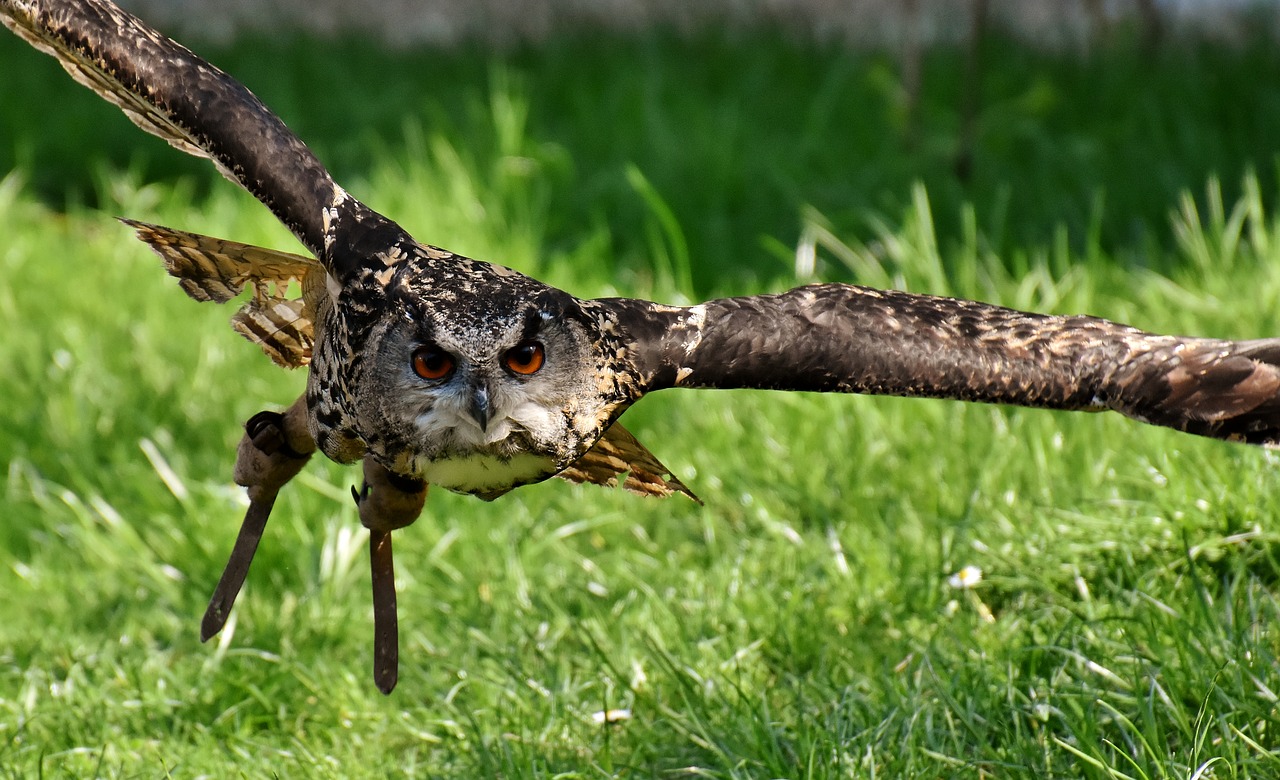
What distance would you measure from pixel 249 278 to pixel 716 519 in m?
1.70

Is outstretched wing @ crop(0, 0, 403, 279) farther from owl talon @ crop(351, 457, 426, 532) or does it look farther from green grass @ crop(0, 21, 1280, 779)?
green grass @ crop(0, 21, 1280, 779)

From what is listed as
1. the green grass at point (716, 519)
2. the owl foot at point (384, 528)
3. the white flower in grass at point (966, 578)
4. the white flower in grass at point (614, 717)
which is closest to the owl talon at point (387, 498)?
the owl foot at point (384, 528)

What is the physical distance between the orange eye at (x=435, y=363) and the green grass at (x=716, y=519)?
982 mm

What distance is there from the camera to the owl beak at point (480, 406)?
2.61 meters

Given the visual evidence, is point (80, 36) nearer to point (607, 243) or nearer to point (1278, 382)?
point (1278, 382)

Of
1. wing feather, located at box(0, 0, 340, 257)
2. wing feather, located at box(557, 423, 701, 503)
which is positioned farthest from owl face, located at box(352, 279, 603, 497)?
wing feather, located at box(557, 423, 701, 503)

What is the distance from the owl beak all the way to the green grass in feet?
3.05

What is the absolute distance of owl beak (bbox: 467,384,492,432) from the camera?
8.57 ft

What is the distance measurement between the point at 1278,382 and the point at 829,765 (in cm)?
112

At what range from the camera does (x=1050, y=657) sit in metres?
3.42

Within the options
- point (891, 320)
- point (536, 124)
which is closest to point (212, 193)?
point (536, 124)

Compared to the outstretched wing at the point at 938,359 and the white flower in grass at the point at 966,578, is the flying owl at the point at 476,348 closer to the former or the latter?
A: the outstretched wing at the point at 938,359

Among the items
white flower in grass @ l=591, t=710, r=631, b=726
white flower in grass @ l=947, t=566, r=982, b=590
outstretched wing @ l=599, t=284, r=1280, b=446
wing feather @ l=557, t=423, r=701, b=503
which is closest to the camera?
outstretched wing @ l=599, t=284, r=1280, b=446

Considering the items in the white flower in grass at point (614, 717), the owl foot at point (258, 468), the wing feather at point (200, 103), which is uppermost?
the wing feather at point (200, 103)
